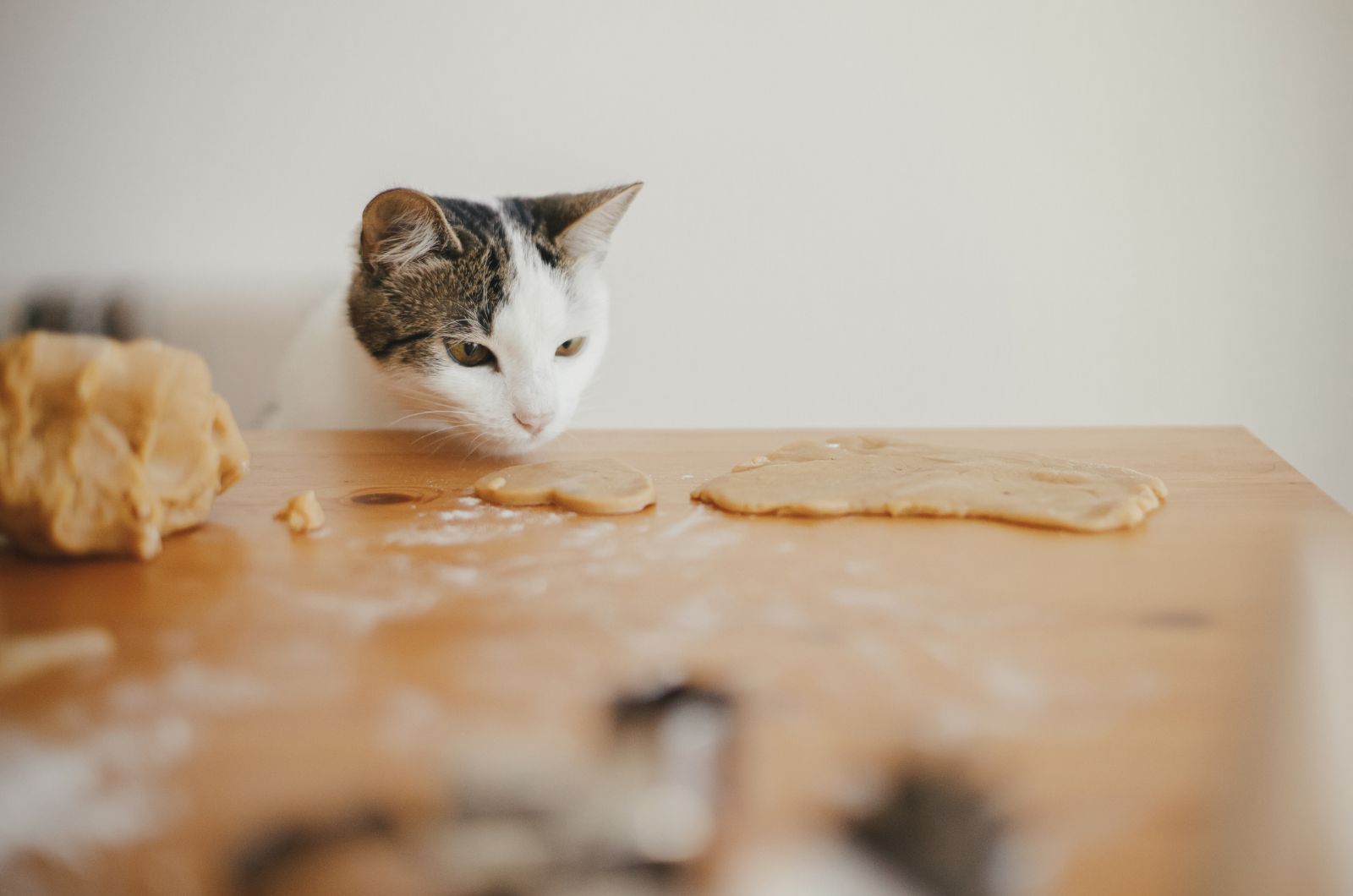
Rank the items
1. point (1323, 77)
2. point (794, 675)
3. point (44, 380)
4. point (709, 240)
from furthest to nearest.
Result: point (709, 240)
point (1323, 77)
point (44, 380)
point (794, 675)

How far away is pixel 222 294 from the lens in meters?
1.68

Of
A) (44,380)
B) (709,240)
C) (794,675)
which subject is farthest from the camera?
(709,240)

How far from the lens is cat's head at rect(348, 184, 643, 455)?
1108 mm

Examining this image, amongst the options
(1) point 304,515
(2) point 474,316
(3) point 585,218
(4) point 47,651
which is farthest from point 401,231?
(4) point 47,651

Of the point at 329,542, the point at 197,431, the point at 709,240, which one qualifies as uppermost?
the point at 709,240

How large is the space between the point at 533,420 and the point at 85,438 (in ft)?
1.64

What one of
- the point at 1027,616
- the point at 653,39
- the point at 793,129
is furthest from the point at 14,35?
the point at 1027,616

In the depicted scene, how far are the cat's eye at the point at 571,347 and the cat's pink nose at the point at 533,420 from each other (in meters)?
0.13

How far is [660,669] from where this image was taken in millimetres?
557

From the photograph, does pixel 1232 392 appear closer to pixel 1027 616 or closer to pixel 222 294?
pixel 1027 616

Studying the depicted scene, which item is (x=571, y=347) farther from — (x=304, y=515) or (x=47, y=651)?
(x=47, y=651)

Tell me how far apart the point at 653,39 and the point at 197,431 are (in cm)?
119

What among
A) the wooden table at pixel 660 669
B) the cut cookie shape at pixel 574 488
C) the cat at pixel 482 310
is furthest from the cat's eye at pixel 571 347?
the wooden table at pixel 660 669

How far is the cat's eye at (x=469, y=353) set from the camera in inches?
44.6
